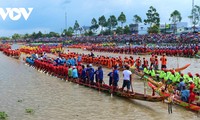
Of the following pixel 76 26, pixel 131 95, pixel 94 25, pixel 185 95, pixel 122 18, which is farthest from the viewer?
pixel 76 26

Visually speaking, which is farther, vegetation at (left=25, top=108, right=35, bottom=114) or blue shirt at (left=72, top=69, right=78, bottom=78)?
blue shirt at (left=72, top=69, right=78, bottom=78)

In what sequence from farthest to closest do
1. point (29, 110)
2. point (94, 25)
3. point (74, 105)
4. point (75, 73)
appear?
point (94, 25) < point (75, 73) < point (74, 105) < point (29, 110)

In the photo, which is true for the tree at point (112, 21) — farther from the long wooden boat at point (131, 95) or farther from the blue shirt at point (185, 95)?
the blue shirt at point (185, 95)

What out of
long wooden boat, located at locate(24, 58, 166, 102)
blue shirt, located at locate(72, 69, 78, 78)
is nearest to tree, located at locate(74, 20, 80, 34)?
blue shirt, located at locate(72, 69, 78, 78)

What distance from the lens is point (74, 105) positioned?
17.4 meters

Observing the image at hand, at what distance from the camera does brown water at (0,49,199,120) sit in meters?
14.8

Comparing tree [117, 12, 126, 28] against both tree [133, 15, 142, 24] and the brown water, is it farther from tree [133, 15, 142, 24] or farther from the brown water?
the brown water

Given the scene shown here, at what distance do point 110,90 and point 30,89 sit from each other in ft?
21.9

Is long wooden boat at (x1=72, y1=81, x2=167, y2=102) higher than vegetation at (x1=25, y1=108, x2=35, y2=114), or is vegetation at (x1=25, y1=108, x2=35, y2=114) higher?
long wooden boat at (x1=72, y1=81, x2=167, y2=102)

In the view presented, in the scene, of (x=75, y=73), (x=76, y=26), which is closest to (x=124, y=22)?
(x=76, y=26)

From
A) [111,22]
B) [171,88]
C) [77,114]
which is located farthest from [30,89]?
[111,22]

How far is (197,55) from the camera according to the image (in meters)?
40.4

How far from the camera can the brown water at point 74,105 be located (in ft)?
48.6

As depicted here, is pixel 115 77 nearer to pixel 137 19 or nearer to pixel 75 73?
pixel 75 73
